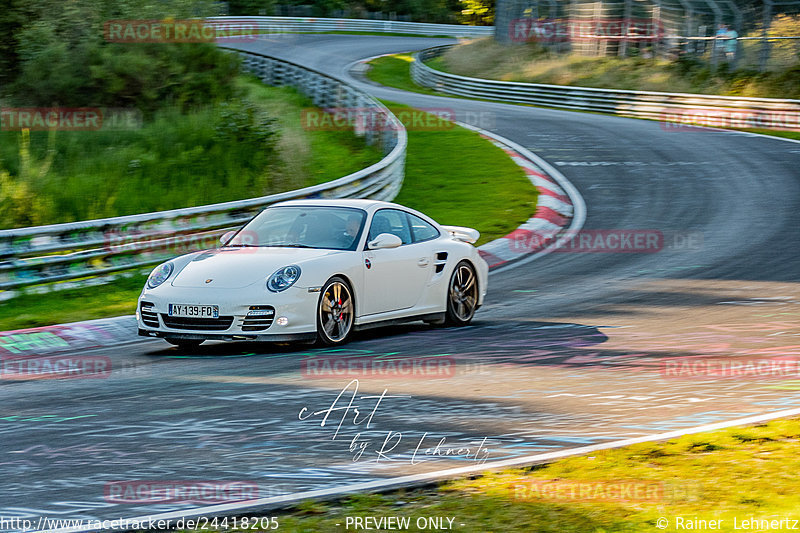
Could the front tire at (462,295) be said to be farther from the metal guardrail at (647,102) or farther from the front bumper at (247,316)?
the metal guardrail at (647,102)

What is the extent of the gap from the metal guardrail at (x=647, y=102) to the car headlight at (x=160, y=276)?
23.9 meters

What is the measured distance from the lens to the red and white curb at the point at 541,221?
1526 centimetres

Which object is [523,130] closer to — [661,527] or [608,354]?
[608,354]

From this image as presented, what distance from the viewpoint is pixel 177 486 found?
4.88m

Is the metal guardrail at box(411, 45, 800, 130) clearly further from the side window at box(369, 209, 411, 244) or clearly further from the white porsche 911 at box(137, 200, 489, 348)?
the side window at box(369, 209, 411, 244)

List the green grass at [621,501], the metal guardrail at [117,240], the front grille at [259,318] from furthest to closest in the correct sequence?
1. the metal guardrail at [117,240]
2. the front grille at [259,318]
3. the green grass at [621,501]

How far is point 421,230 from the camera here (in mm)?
10492

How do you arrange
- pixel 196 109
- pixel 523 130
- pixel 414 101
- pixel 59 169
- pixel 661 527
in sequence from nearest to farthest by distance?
pixel 661 527, pixel 59 169, pixel 196 109, pixel 523 130, pixel 414 101

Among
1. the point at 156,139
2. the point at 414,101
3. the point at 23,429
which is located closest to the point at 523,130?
the point at 414,101

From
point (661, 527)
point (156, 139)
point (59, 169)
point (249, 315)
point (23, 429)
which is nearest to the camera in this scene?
point (661, 527)

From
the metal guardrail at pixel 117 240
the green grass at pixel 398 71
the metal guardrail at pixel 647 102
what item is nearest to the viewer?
the metal guardrail at pixel 117 240

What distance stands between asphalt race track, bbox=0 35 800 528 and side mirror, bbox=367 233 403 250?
878mm

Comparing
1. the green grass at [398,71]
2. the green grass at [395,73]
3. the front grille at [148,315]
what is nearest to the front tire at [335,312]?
the front grille at [148,315]

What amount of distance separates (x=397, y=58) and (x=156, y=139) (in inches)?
1495
